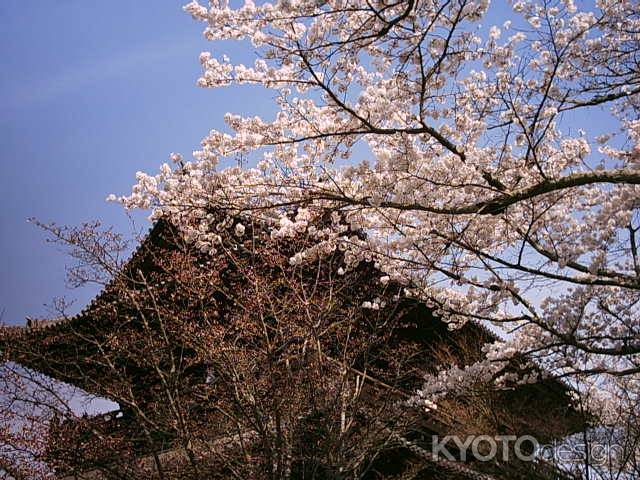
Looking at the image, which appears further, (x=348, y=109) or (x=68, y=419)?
(x=68, y=419)

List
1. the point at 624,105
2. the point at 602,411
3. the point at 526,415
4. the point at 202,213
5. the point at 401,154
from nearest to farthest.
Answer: the point at 401,154, the point at 202,213, the point at 624,105, the point at 602,411, the point at 526,415

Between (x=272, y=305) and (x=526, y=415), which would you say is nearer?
(x=272, y=305)

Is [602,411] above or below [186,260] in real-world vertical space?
below

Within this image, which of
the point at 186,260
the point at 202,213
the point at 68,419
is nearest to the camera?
the point at 202,213

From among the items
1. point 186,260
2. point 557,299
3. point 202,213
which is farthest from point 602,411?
point 202,213

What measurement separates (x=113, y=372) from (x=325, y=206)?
14.6 ft

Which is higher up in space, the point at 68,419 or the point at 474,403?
the point at 474,403

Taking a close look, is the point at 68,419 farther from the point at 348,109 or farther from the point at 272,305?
the point at 348,109

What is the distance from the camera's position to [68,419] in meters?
6.82

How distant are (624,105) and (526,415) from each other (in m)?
7.32

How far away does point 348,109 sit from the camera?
3.95 m

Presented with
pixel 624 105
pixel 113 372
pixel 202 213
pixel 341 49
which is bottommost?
pixel 113 372

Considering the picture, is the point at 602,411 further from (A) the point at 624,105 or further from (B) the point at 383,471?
Answer: (A) the point at 624,105

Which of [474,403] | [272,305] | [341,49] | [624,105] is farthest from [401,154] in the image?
[474,403]
